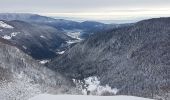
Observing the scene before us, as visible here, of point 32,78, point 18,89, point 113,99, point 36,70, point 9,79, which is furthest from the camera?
point 36,70

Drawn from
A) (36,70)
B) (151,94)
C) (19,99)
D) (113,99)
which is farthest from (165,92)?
(113,99)

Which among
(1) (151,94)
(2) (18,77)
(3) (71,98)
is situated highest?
(3) (71,98)

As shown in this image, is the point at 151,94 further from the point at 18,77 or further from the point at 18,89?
the point at 18,89

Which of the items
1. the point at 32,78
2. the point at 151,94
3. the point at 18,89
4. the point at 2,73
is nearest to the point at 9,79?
the point at 2,73

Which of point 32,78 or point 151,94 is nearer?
point 32,78

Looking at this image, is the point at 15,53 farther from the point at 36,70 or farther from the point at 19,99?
the point at 19,99

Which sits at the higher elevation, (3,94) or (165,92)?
(3,94)

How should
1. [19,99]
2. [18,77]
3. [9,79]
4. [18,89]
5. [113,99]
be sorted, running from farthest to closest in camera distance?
[18,77], [9,79], [18,89], [19,99], [113,99]

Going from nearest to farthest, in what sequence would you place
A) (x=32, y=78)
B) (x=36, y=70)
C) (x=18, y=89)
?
(x=18, y=89)
(x=32, y=78)
(x=36, y=70)

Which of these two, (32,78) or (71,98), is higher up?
(71,98)
